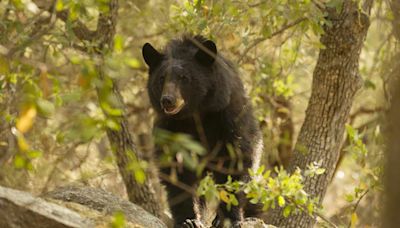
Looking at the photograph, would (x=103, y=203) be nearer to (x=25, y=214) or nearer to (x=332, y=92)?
(x=25, y=214)

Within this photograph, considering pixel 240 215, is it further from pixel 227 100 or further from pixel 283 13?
pixel 283 13

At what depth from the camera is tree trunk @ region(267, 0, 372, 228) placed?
7.61 metres

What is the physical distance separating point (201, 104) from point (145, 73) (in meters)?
3.61

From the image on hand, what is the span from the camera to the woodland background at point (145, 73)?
17.1 feet

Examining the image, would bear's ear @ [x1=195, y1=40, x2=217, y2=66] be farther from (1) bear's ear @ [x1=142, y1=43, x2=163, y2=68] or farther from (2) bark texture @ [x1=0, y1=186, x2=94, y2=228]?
(2) bark texture @ [x1=0, y1=186, x2=94, y2=228]

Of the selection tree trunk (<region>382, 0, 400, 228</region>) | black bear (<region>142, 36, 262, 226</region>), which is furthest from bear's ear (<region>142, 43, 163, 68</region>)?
tree trunk (<region>382, 0, 400, 228</region>)

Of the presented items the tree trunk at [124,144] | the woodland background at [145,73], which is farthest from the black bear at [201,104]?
the tree trunk at [124,144]

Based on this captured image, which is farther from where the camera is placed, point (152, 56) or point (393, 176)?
point (152, 56)

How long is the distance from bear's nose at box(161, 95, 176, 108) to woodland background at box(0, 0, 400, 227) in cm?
42

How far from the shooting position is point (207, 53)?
7.31m

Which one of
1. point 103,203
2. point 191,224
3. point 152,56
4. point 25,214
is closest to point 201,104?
point 152,56

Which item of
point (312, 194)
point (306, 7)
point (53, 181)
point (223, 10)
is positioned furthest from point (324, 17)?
point (53, 181)

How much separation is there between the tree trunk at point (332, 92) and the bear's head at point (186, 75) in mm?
1139

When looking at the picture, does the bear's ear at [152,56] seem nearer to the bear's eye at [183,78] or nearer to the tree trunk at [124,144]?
the bear's eye at [183,78]
